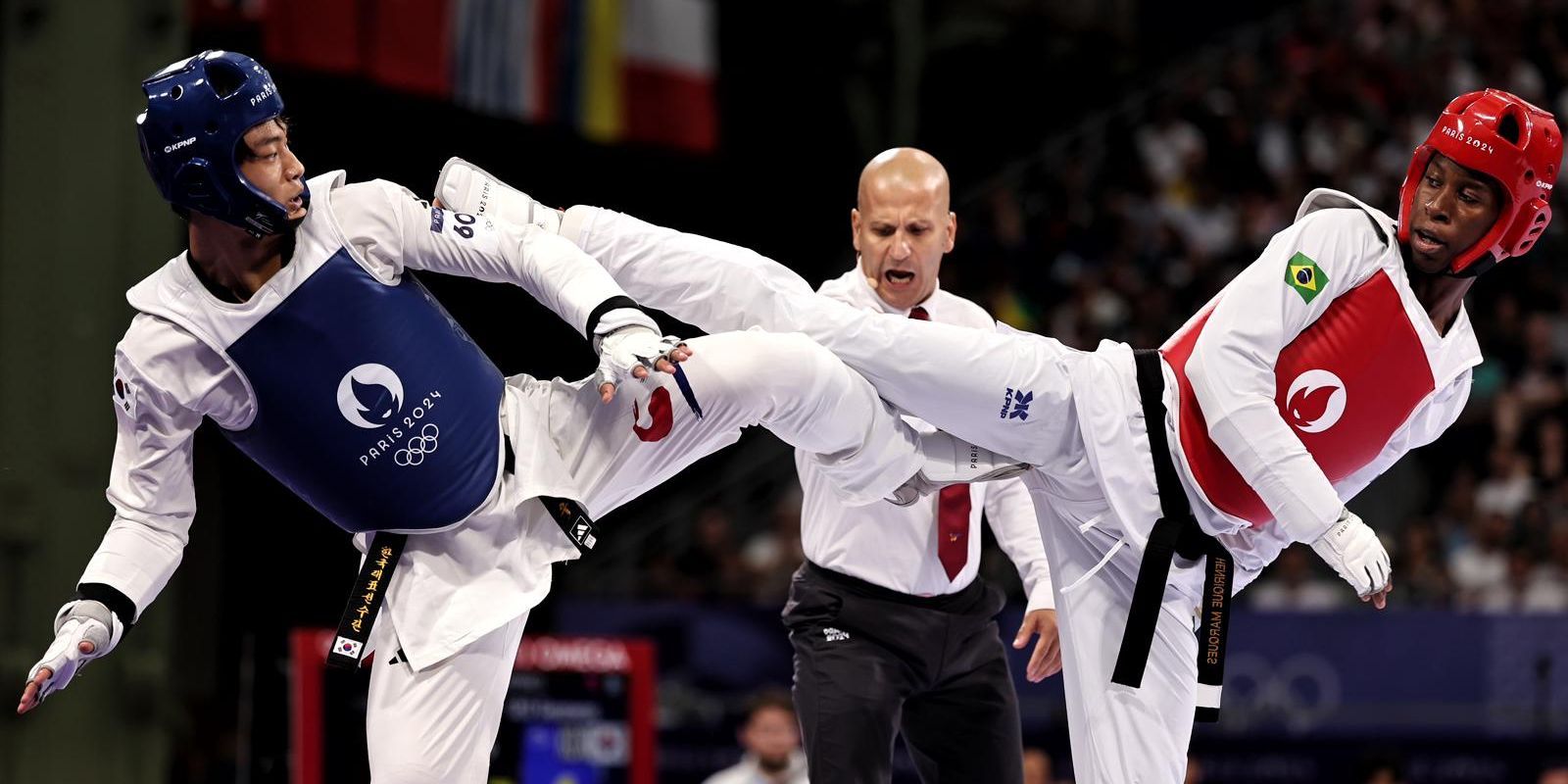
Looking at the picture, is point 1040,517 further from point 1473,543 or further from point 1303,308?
point 1473,543

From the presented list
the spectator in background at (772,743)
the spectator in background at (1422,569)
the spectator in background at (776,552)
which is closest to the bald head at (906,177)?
the spectator in background at (772,743)

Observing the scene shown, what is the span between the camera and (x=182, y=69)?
4.41 meters

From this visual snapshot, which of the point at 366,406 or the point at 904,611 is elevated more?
the point at 366,406

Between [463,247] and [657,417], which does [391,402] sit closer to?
[463,247]

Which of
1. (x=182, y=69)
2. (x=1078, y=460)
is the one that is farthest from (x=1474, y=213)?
(x=182, y=69)

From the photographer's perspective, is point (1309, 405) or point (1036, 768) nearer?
point (1309, 405)

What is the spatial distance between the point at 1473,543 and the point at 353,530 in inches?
380

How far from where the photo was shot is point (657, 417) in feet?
15.6

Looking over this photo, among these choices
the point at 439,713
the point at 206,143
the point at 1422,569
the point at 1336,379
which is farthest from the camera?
the point at 1422,569

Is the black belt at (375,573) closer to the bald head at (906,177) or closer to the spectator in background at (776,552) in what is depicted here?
the bald head at (906,177)

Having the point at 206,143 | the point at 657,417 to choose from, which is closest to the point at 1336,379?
the point at 657,417

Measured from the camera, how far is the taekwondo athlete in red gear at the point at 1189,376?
4.83 metres

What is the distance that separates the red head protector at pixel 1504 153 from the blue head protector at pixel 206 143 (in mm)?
3295

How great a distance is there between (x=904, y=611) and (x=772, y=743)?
12.3ft
